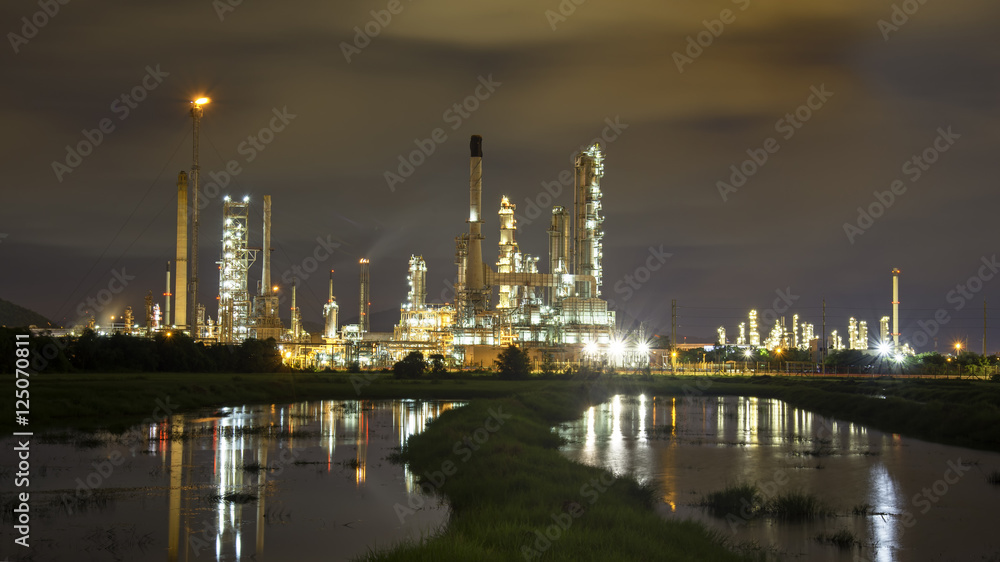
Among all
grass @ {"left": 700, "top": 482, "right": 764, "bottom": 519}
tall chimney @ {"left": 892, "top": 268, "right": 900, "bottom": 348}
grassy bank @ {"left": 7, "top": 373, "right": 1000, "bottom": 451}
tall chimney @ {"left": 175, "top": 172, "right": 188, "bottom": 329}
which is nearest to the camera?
grass @ {"left": 700, "top": 482, "right": 764, "bottom": 519}

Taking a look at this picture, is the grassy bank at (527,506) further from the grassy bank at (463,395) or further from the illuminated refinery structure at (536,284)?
the illuminated refinery structure at (536,284)

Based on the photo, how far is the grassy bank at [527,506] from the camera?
13.3 m

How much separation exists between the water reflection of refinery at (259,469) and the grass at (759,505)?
7.16m

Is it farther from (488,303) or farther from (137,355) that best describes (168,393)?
(488,303)

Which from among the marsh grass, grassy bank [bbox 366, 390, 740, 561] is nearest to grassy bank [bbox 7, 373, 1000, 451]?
grassy bank [bbox 366, 390, 740, 561]

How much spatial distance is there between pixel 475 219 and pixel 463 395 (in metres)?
52.1

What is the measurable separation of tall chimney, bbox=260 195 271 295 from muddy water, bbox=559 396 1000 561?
72111mm

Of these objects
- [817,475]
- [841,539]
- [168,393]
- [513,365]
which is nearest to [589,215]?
[513,365]

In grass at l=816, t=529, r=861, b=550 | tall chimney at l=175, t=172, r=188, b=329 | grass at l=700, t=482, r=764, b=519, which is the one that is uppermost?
tall chimney at l=175, t=172, r=188, b=329

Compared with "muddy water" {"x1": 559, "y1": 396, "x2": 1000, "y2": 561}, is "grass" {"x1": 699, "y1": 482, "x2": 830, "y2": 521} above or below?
above

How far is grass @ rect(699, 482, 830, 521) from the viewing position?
67.5 ft

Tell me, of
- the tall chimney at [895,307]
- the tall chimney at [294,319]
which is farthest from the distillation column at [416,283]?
the tall chimney at [895,307]

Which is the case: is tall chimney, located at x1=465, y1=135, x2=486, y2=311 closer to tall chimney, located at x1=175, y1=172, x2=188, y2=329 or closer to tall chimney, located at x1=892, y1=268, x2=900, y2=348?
tall chimney, located at x1=175, y1=172, x2=188, y2=329

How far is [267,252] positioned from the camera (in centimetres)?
11450
